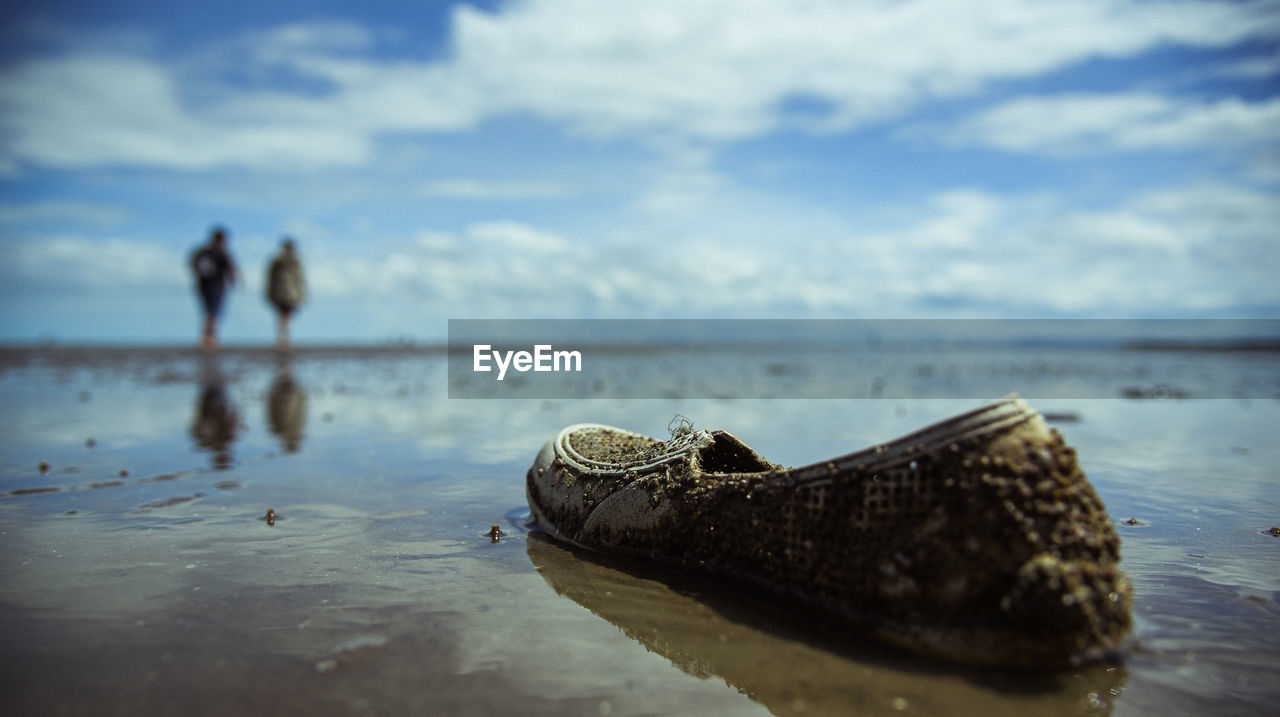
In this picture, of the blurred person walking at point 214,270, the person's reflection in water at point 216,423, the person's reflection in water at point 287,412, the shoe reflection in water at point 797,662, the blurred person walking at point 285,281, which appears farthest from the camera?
the blurred person walking at point 285,281

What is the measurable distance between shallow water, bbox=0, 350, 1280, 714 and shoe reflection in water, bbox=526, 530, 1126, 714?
0.04ft

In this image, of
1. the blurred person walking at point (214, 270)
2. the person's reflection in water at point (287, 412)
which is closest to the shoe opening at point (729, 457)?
the person's reflection in water at point (287, 412)

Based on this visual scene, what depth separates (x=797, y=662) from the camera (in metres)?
2.89

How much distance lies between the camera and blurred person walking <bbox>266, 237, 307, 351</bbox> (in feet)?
70.1

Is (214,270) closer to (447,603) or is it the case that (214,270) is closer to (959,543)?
(447,603)

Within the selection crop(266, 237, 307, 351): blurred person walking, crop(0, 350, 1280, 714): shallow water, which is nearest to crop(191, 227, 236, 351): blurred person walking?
crop(266, 237, 307, 351): blurred person walking

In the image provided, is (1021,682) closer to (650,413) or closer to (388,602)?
(388,602)

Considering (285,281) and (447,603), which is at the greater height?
(285,281)

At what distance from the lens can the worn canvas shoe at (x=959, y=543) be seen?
9.01ft

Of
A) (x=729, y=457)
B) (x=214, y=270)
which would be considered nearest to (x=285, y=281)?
(x=214, y=270)

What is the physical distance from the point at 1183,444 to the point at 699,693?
7.71 meters

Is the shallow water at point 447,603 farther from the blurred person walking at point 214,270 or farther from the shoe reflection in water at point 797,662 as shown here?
the blurred person walking at point 214,270

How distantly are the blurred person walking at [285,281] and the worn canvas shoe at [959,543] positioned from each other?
21051 mm

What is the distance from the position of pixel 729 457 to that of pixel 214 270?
18.2 meters
